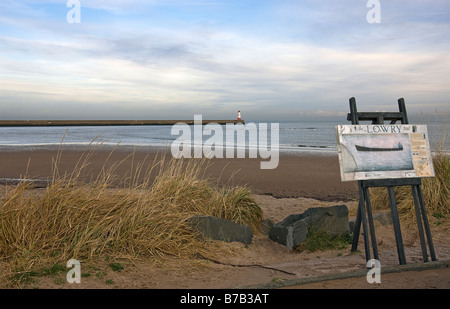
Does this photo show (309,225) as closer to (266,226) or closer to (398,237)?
(266,226)

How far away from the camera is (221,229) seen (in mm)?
6172

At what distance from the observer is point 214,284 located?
466 cm

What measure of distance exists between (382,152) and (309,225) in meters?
1.86

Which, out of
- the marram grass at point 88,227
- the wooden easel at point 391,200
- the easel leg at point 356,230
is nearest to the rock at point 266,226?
the marram grass at point 88,227

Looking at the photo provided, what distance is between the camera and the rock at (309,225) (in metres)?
6.39

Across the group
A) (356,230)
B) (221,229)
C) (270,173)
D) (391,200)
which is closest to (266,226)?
(221,229)

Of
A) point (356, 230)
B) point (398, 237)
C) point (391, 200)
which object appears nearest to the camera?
point (398, 237)

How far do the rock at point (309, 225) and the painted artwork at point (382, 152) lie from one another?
5.34 feet

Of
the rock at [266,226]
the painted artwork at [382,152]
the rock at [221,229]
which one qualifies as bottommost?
the rock at [266,226]

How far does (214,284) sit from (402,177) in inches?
104

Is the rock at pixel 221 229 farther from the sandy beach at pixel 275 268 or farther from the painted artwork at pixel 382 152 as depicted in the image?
the painted artwork at pixel 382 152

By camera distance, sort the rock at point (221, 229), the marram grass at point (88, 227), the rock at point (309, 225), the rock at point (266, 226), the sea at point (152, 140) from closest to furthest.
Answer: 1. the marram grass at point (88, 227)
2. the rock at point (221, 229)
3. the rock at point (309, 225)
4. the rock at point (266, 226)
5. the sea at point (152, 140)

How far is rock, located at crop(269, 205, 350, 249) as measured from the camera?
6387 mm
